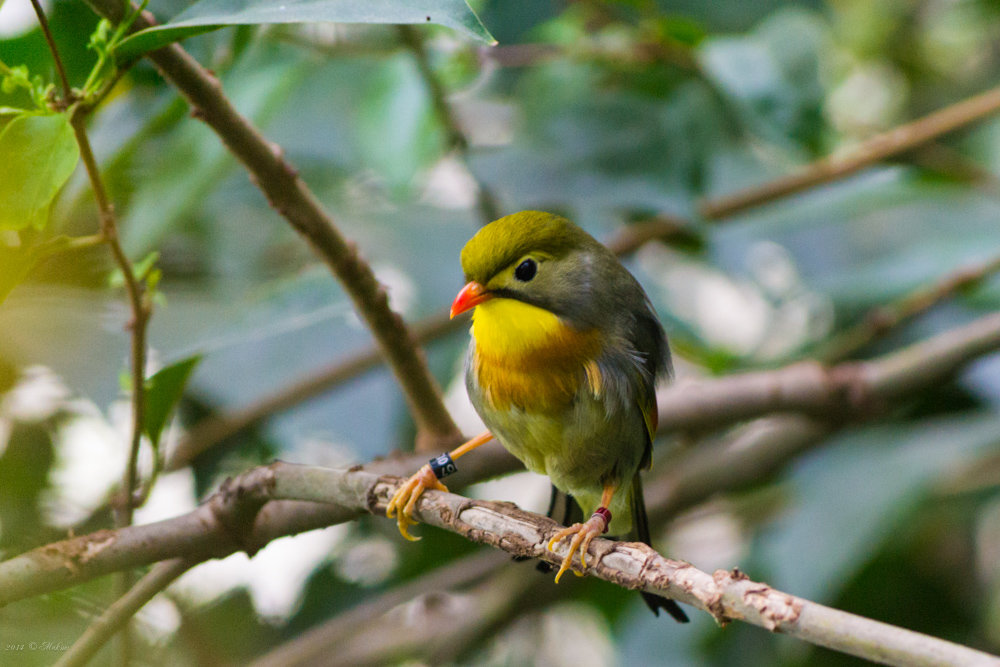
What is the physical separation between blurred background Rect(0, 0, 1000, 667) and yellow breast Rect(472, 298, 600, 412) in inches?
25.8

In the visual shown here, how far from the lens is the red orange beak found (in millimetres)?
1685

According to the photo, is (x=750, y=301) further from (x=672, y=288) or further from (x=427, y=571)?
(x=427, y=571)

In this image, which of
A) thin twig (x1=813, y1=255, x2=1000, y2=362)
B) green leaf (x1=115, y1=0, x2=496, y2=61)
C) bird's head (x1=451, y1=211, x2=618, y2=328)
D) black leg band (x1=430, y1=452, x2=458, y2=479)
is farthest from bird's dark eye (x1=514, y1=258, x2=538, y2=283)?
thin twig (x1=813, y1=255, x2=1000, y2=362)

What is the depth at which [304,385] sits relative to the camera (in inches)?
115

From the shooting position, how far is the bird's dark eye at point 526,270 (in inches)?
68.8

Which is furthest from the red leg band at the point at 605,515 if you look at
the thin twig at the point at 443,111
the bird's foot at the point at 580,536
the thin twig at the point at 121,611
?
the thin twig at the point at 443,111

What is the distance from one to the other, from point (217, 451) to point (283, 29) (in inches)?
54.0

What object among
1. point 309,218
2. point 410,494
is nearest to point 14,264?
point 309,218

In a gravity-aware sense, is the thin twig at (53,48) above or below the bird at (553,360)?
above

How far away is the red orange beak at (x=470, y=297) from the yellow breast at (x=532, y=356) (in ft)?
0.12

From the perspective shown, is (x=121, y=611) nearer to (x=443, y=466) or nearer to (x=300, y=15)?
(x=443, y=466)

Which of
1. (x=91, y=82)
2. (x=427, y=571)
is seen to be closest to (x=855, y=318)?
(x=427, y=571)

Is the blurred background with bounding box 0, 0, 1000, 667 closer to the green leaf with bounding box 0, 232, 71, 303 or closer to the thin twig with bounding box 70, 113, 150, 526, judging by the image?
the thin twig with bounding box 70, 113, 150, 526

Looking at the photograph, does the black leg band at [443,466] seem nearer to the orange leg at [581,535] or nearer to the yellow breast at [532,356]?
the yellow breast at [532,356]
